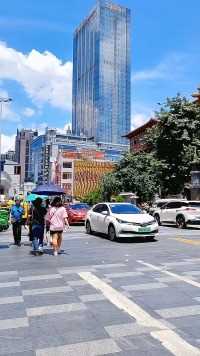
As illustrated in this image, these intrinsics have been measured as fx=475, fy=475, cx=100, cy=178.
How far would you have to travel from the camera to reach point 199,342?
5312 mm

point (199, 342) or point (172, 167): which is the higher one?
point (172, 167)

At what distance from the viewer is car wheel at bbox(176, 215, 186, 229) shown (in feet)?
85.3

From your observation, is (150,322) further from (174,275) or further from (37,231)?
(37,231)

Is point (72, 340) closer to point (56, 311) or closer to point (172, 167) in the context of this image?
point (56, 311)

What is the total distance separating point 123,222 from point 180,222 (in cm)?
979

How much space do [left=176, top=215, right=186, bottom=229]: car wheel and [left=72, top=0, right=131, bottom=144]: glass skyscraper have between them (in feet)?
527

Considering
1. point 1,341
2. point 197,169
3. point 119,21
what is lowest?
point 1,341

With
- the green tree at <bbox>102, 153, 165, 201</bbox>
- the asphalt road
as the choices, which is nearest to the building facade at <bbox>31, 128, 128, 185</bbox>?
the green tree at <bbox>102, 153, 165, 201</bbox>

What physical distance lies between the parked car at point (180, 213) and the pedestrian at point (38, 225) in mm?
Answer: 13161

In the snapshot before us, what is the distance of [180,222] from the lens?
26.3 m

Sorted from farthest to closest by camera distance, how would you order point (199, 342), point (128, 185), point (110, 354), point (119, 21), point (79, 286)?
point (119, 21) < point (128, 185) < point (79, 286) < point (199, 342) < point (110, 354)

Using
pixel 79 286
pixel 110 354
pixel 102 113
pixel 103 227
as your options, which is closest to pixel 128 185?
pixel 103 227

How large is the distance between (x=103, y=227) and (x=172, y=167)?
23.8 metres

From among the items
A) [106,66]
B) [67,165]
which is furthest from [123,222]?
[106,66]
